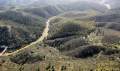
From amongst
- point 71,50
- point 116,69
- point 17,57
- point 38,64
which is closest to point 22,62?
point 17,57

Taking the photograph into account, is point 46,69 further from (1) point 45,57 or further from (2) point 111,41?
(2) point 111,41

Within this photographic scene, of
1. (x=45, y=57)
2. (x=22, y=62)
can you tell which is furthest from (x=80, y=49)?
(x=22, y=62)

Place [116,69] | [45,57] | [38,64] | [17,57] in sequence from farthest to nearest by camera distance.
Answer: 1. [17,57]
2. [45,57]
3. [38,64]
4. [116,69]

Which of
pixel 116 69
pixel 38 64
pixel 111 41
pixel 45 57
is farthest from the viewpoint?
pixel 111 41

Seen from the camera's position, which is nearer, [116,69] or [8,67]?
[116,69]

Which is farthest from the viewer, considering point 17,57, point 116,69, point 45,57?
point 17,57

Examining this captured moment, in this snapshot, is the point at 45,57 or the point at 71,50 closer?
the point at 45,57

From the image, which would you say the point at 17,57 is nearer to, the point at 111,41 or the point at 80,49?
the point at 80,49

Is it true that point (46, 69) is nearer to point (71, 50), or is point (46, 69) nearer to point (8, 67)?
point (8, 67)

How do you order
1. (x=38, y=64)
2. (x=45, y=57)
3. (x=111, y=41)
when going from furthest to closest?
(x=111, y=41) < (x=45, y=57) < (x=38, y=64)
